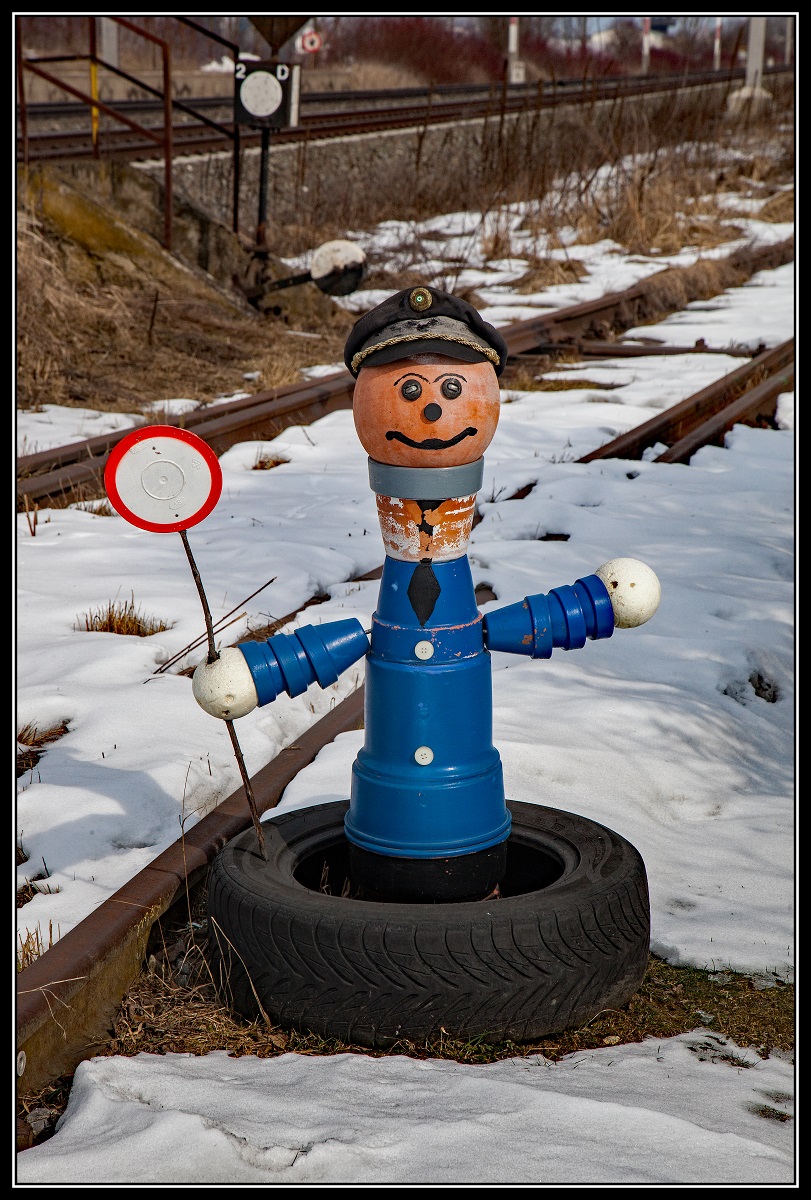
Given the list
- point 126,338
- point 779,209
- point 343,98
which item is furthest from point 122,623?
point 343,98

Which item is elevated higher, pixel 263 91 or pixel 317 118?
pixel 317 118

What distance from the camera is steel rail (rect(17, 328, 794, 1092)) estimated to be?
2.04 m

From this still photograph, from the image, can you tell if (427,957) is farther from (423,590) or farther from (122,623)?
(122,623)

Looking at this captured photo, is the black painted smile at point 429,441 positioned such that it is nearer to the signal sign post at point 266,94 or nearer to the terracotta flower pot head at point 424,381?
the terracotta flower pot head at point 424,381

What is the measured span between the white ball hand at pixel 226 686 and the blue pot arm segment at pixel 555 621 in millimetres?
495

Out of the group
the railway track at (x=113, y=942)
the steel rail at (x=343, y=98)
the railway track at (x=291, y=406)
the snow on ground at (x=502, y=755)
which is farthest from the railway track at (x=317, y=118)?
the railway track at (x=113, y=942)

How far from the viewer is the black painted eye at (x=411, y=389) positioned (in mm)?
2131

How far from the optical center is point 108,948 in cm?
221

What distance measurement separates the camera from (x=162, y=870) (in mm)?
2502

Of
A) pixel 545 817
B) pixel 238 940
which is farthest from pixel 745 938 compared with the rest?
pixel 238 940

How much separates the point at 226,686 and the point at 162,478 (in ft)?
1.28

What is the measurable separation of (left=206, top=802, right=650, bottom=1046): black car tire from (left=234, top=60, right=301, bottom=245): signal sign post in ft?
32.0

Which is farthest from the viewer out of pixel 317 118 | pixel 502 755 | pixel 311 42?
pixel 311 42

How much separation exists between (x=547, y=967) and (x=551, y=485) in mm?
3977
